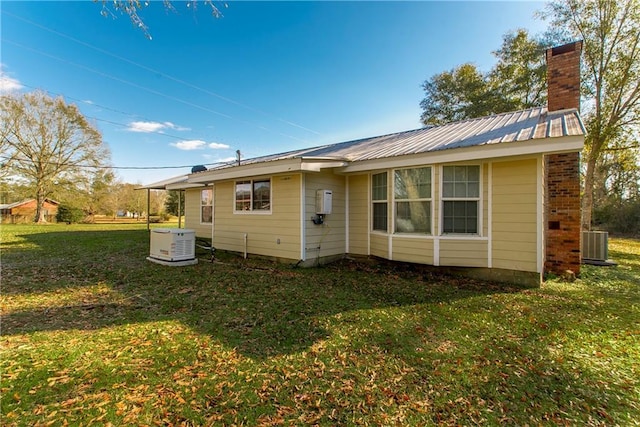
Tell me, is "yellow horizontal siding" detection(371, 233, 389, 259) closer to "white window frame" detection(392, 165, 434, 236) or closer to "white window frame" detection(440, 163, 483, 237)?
"white window frame" detection(392, 165, 434, 236)

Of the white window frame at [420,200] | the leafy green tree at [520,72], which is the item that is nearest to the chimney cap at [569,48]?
the white window frame at [420,200]

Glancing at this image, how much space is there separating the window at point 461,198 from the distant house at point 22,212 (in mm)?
34865

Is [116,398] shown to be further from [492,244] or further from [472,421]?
[492,244]

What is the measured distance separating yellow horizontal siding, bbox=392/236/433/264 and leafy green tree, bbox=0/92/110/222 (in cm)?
3023

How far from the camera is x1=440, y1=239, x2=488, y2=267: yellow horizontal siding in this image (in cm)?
612

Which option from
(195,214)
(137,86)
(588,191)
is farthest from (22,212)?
(588,191)

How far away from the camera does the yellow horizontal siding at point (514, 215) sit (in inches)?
222

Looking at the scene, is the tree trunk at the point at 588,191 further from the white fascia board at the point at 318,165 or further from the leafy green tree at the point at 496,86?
the white fascia board at the point at 318,165

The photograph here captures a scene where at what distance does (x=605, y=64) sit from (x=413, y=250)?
1697 centimetres

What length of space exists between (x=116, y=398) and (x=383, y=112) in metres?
14.0

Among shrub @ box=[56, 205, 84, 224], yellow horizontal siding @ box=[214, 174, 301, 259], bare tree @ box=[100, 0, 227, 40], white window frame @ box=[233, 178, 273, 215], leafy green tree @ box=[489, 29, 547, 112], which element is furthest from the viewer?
shrub @ box=[56, 205, 84, 224]

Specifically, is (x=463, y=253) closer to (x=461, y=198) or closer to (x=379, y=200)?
(x=461, y=198)

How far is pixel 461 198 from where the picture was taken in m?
6.23

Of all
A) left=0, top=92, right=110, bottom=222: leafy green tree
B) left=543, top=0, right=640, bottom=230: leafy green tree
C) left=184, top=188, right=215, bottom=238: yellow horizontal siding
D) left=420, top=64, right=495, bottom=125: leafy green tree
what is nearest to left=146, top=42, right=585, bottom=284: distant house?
left=184, top=188, right=215, bottom=238: yellow horizontal siding
